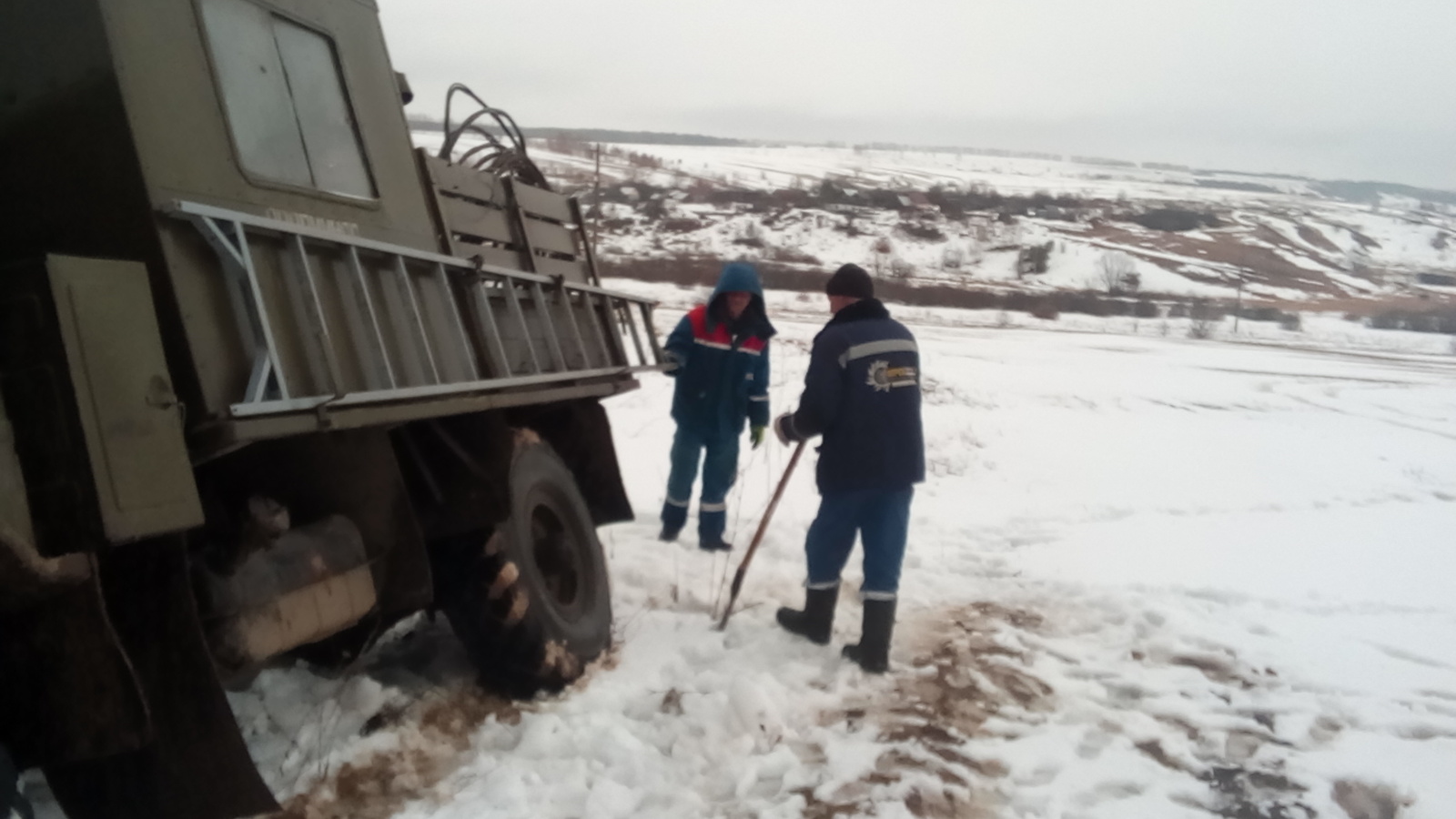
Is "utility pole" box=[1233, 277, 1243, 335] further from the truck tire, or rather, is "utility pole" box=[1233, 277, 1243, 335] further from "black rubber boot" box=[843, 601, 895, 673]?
the truck tire

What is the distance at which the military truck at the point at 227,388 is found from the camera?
2.26 m

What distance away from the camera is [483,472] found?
394 centimetres

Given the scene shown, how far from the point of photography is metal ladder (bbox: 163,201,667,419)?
2691 mm

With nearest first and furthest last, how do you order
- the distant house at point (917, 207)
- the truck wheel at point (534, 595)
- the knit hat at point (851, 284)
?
1. the truck wheel at point (534, 595)
2. the knit hat at point (851, 284)
3. the distant house at point (917, 207)

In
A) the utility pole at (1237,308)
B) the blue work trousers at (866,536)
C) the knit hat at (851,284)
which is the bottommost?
the utility pole at (1237,308)

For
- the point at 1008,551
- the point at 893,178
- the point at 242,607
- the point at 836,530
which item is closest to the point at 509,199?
the point at 836,530

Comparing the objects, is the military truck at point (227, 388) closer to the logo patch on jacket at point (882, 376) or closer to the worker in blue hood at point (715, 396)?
the logo patch on jacket at point (882, 376)

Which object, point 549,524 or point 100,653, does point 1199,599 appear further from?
point 100,653

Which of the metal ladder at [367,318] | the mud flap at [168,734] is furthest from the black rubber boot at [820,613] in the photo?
the mud flap at [168,734]

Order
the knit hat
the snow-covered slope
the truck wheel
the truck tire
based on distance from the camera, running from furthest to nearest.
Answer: the snow-covered slope → the knit hat → the truck wheel → the truck tire

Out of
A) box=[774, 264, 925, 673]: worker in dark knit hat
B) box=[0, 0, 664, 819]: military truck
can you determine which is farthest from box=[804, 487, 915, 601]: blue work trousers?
box=[0, 0, 664, 819]: military truck

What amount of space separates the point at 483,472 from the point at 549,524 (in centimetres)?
83

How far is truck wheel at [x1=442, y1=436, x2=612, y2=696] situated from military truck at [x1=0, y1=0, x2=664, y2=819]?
2 cm

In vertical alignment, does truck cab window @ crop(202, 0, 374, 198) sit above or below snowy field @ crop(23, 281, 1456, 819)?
above
